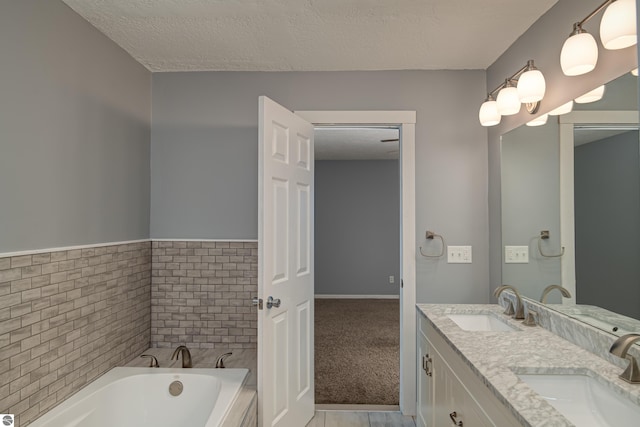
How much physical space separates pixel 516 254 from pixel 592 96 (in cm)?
99

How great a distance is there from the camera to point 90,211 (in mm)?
2123

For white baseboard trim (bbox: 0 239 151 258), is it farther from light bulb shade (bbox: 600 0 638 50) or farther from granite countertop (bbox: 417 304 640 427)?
light bulb shade (bbox: 600 0 638 50)

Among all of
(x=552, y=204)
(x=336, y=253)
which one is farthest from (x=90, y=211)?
(x=336, y=253)

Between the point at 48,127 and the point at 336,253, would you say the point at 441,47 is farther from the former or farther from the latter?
the point at 336,253

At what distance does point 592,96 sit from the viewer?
162cm

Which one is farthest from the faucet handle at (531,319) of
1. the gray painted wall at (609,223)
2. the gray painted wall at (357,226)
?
the gray painted wall at (357,226)

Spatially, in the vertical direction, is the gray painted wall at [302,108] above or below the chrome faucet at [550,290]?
above

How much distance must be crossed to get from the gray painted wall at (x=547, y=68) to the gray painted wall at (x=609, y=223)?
31 centimetres

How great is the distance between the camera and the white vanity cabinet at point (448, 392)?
1.32 meters

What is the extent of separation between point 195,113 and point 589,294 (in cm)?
259

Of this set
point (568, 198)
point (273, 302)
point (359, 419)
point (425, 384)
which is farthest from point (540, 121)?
point (359, 419)

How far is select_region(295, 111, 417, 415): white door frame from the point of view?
2701mm

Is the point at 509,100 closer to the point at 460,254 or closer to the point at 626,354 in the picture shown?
the point at 460,254

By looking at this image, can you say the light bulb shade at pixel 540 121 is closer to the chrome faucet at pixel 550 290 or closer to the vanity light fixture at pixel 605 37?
the vanity light fixture at pixel 605 37
